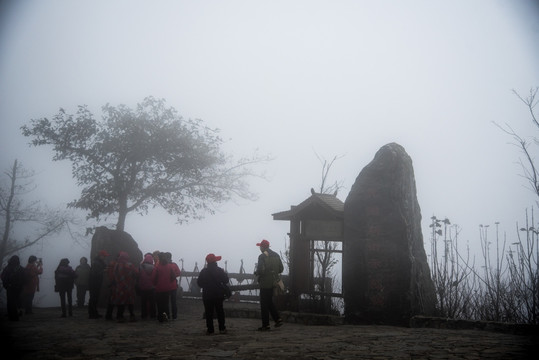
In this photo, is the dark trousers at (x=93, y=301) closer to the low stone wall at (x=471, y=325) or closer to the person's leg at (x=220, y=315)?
the person's leg at (x=220, y=315)

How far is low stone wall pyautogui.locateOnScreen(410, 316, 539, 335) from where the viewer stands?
7.59 m

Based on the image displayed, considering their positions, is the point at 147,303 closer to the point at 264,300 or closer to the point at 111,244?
the point at 264,300

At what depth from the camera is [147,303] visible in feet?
42.2

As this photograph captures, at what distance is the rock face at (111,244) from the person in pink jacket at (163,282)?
6.36 m

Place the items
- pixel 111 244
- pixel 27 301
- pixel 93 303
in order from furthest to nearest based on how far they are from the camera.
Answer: pixel 111 244 → pixel 27 301 → pixel 93 303

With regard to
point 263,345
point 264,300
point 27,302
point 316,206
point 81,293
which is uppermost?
point 316,206

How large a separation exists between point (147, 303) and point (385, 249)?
7848 millimetres

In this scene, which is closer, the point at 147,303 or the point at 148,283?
the point at 148,283

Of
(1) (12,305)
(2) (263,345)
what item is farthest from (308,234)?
(1) (12,305)

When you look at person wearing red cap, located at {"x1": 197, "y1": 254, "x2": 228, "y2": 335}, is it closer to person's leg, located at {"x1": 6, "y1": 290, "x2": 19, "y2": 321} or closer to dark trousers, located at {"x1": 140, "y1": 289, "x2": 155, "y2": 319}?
dark trousers, located at {"x1": 140, "y1": 289, "x2": 155, "y2": 319}

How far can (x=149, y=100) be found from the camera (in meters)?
23.1

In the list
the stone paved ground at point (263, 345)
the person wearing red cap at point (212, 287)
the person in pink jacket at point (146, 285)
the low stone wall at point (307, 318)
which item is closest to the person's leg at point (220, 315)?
the person wearing red cap at point (212, 287)

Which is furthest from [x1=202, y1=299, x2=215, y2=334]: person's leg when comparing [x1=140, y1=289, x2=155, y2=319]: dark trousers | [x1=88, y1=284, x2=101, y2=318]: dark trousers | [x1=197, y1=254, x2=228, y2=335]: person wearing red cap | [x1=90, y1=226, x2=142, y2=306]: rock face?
[x1=90, y1=226, x2=142, y2=306]: rock face

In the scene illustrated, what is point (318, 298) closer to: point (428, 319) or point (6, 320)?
point (428, 319)
